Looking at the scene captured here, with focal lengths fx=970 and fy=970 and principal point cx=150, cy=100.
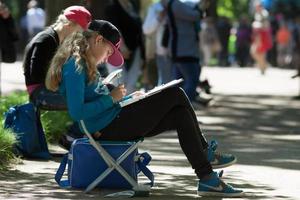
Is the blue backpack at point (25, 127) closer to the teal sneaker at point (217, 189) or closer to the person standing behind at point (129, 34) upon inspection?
the teal sneaker at point (217, 189)

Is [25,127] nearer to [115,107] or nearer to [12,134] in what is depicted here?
[12,134]

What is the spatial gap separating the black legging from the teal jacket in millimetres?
77

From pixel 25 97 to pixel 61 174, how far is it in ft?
13.7

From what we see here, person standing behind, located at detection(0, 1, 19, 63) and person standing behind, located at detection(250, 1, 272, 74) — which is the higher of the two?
person standing behind, located at detection(0, 1, 19, 63)

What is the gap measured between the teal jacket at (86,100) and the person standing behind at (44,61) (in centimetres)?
186

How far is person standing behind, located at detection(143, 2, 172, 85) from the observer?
14.7 metres

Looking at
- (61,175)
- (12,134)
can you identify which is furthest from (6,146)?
(61,175)

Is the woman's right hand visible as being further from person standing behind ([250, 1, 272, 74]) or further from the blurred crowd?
person standing behind ([250, 1, 272, 74])

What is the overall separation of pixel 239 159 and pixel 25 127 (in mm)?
2188

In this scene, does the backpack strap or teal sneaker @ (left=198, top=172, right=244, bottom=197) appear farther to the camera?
the backpack strap

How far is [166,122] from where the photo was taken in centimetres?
739

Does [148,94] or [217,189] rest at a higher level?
[148,94]

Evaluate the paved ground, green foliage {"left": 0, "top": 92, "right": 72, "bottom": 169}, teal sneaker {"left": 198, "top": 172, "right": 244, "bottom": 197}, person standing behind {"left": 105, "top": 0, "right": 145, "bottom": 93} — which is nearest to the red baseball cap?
green foliage {"left": 0, "top": 92, "right": 72, "bottom": 169}

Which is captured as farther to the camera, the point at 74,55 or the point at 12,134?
the point at 12,134
